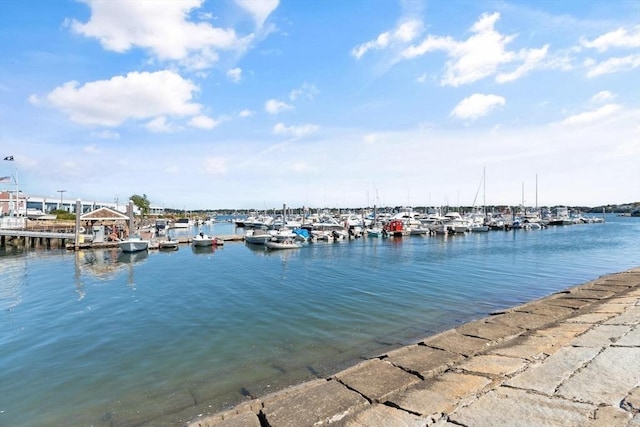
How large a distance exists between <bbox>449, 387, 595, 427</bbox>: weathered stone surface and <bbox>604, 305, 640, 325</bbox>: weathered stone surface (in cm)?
613

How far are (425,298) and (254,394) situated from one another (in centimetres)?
1244

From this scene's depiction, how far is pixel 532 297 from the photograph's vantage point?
19.1 metres

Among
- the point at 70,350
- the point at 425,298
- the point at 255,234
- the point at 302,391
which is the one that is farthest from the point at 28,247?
the point at 302,391

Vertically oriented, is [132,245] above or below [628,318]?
below

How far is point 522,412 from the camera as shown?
16.7ft

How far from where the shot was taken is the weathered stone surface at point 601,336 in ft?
25.9

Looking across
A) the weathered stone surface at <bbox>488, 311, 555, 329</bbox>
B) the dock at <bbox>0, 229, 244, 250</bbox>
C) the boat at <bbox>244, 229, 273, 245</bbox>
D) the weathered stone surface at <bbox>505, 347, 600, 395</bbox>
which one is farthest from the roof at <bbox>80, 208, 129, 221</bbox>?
the weathered stone surface at <bbox>505, 347, 600, 395</bbox>

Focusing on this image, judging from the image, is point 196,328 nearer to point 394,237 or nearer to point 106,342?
point 106,342

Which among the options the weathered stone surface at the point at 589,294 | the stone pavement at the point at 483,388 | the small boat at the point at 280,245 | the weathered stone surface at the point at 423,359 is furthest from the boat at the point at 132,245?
the weathered stone surface at the point at 589,294

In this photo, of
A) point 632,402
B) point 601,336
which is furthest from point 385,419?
point 601,336

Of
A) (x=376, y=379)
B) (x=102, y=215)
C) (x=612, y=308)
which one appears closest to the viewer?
(x=376, y=379)

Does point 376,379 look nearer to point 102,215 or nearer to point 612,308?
point 612,308

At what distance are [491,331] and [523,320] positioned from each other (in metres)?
2.12

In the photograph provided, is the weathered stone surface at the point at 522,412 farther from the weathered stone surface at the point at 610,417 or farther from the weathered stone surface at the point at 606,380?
the weathered stone surface at the point at 606,380
